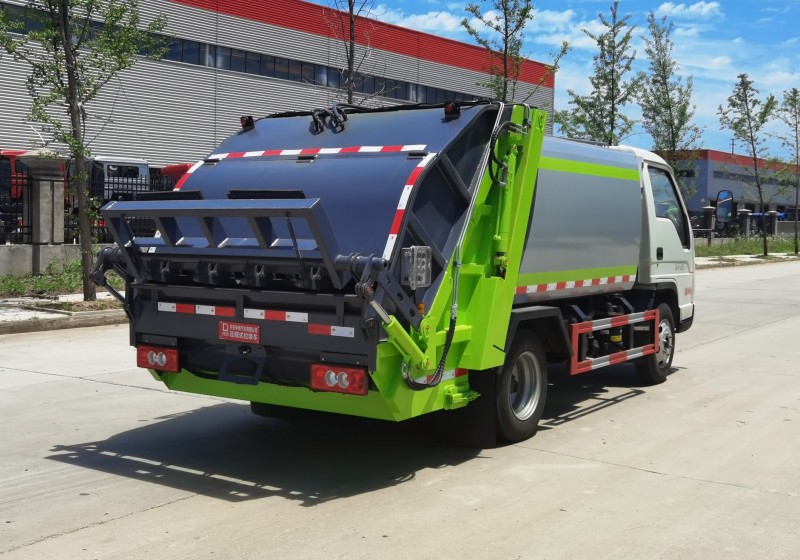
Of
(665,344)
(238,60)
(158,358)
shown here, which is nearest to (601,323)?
(665,344)

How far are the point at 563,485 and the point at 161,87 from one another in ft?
115

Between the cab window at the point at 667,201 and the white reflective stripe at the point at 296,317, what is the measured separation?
5312mm

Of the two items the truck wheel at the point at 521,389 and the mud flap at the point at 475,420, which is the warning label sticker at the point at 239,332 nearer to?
the mud flap at the point at 475,420

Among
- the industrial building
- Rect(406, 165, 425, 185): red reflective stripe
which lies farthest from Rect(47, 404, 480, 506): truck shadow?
the industrial building

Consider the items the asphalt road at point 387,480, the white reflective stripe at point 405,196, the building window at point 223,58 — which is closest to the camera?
the asphalt road at point 387,480

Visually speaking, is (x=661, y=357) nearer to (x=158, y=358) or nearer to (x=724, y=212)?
(x=158, y=358)

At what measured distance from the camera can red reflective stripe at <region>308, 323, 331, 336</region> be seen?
599 centimetres

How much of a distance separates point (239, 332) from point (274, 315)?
0.34 m

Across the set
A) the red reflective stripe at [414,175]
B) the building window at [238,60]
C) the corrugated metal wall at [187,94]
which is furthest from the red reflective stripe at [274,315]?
the building window at [238,60]

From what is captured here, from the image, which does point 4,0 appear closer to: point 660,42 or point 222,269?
point 660,42

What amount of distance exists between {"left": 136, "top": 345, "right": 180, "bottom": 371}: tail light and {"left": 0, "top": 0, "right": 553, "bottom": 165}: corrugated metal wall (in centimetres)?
2981

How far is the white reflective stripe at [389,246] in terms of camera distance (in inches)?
230

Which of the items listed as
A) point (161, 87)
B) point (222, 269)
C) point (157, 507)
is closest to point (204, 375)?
point (222, 269)

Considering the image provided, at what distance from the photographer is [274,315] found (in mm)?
6230
